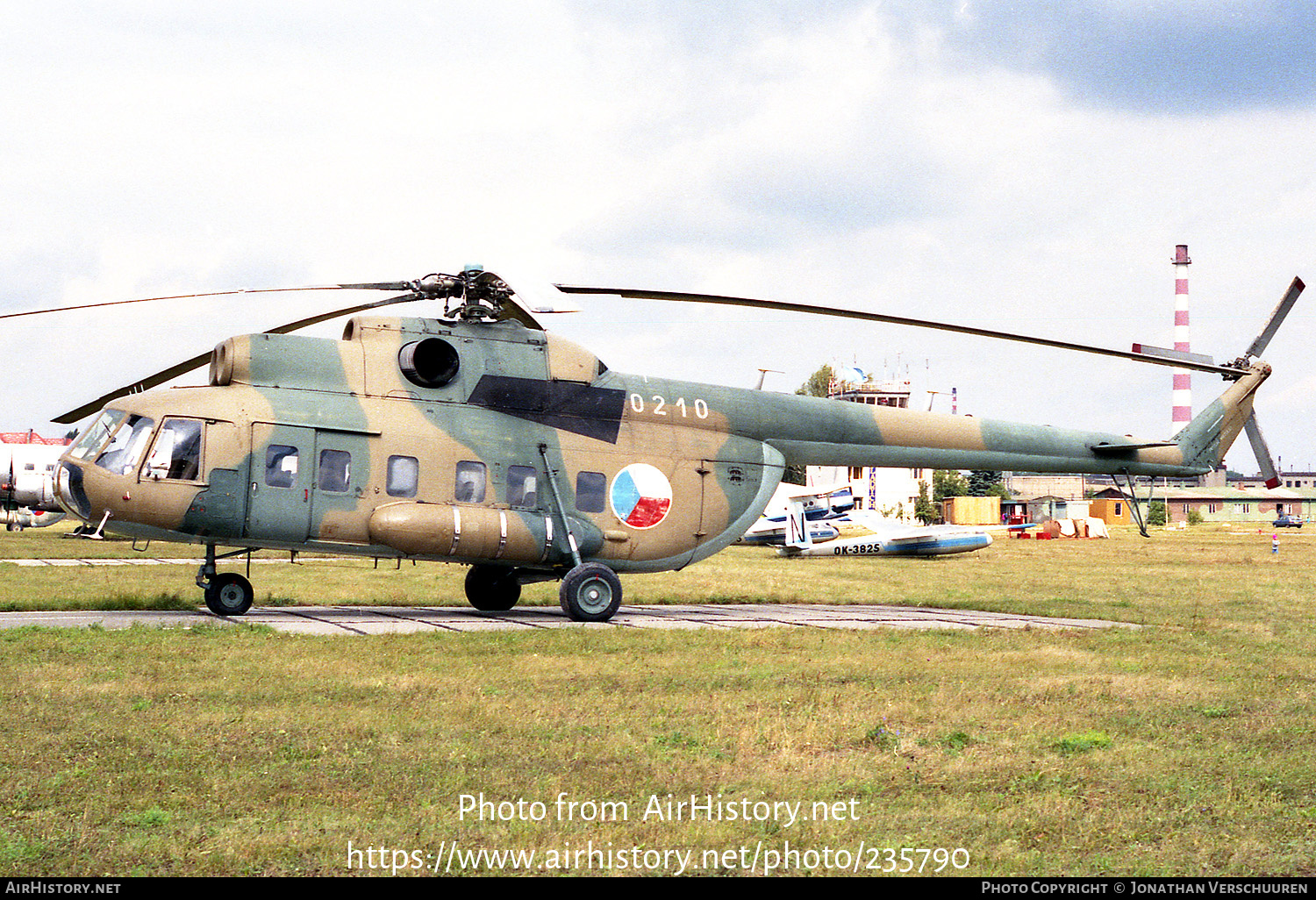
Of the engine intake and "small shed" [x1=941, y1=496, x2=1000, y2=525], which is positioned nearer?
the engine intake

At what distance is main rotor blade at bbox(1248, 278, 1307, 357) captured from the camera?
72.1 feet

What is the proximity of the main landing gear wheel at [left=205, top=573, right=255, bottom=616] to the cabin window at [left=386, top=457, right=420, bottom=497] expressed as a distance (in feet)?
8.80

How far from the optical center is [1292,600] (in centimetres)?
2430

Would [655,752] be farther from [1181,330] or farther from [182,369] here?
[1181,330]

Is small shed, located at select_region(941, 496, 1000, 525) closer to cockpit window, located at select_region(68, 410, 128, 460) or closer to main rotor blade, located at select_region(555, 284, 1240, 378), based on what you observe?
main rotor blade, located at select_region(555, 284, 1240, 378)

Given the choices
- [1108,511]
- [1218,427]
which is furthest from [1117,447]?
[1108,511]

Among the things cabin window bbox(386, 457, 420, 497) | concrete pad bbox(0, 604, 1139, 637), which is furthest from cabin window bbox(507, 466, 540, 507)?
concrete pad bbox(0, 604, 1139, 637)

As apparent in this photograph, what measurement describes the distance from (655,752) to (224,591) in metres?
10.8

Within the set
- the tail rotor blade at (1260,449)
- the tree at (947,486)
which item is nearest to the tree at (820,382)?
the tree at (947,486)

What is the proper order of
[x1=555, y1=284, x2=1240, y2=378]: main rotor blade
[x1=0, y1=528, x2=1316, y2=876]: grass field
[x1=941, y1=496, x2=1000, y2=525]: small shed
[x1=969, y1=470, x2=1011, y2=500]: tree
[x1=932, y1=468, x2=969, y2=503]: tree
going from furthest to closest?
[x1=969, y1=470, x2=1011, y2=500]: tree < [x1=932, y1=468, x2=969, y2=503]: tree < [x1=941, y1=496, x2=1000, y2=525]: small shed < [x1=555, y1=284, x2=1240, y2=378]: main rotor blade < [x1=0, y1=528, x2=1316, y2=876]: grass field

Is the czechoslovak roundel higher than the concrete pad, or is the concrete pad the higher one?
the czechoslovak roundel

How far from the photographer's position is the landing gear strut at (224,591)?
17.2 m
